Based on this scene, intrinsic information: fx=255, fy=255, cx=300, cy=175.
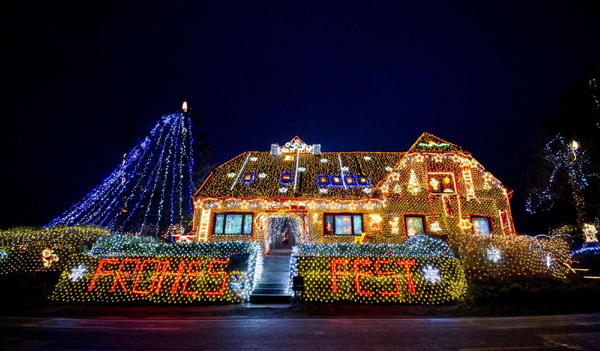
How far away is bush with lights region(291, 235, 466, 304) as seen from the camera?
31.6ft

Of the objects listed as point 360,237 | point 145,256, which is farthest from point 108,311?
point 360,237

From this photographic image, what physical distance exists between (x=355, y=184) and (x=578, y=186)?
→ 1371 cm

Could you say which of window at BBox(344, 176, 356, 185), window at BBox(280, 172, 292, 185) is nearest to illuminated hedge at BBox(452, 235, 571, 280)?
window at BBox(344, 176, 356, 185)

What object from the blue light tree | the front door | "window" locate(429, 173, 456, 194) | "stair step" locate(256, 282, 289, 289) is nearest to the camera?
"stair step" locate(256, 282, 289, 289)

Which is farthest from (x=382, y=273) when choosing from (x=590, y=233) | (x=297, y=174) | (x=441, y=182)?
(x=590, y=233)

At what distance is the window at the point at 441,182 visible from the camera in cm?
1530

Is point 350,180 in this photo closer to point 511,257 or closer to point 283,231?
point 283,231

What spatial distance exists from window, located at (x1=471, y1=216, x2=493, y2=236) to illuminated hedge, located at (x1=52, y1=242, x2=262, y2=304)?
42.3ft

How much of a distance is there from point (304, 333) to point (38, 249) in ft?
40.9

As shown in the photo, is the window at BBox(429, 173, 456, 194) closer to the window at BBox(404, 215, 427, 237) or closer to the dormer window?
the window at BBox(404, 215, 427, 237)

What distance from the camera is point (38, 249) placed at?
1105 centimetres

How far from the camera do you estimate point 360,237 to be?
47.5ft

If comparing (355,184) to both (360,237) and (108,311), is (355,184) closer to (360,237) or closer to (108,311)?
(360,237)

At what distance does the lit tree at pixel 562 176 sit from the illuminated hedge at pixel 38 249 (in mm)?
26216
